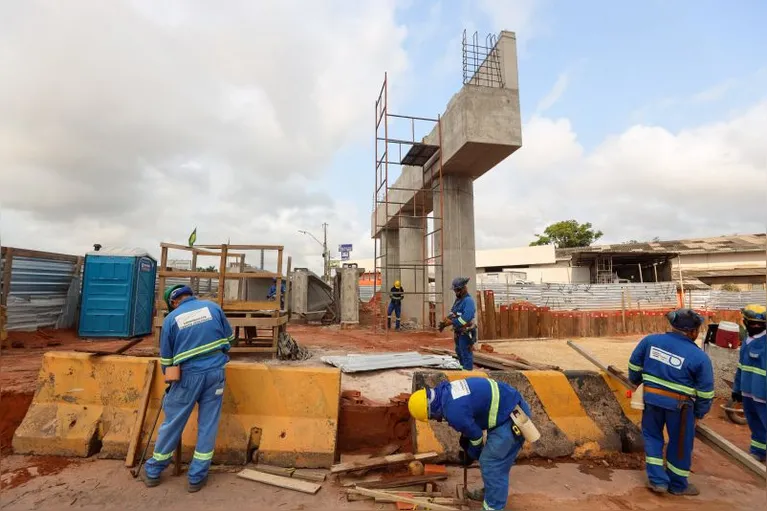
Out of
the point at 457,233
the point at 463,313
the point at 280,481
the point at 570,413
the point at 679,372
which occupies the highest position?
the point at 457,233

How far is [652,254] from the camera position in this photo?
89.0ft

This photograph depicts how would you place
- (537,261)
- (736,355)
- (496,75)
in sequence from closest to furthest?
(736,355)
(496,75)
(537,261)

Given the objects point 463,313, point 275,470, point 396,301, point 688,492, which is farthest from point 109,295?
point 688,492

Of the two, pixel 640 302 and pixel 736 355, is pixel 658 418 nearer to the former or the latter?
pixel 736 355

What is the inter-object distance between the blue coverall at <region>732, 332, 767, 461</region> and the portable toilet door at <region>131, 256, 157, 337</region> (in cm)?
1177

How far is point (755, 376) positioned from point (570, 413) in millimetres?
1990

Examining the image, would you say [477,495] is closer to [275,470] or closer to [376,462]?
[376,462]

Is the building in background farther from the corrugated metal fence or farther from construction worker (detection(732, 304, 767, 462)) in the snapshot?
the corrugated metal fence

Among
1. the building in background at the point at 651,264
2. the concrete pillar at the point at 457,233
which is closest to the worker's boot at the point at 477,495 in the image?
the concrete pillar at the point at 457,233

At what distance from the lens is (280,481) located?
3852mm

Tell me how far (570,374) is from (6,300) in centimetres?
1117

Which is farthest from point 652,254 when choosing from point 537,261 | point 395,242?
point 395,242

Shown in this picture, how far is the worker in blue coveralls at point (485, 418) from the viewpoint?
3221 mm

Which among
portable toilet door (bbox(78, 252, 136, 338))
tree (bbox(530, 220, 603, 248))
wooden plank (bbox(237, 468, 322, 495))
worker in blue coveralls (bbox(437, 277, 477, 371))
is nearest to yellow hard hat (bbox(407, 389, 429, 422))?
wooden plank (bbox(237, 468, 322, 495))
